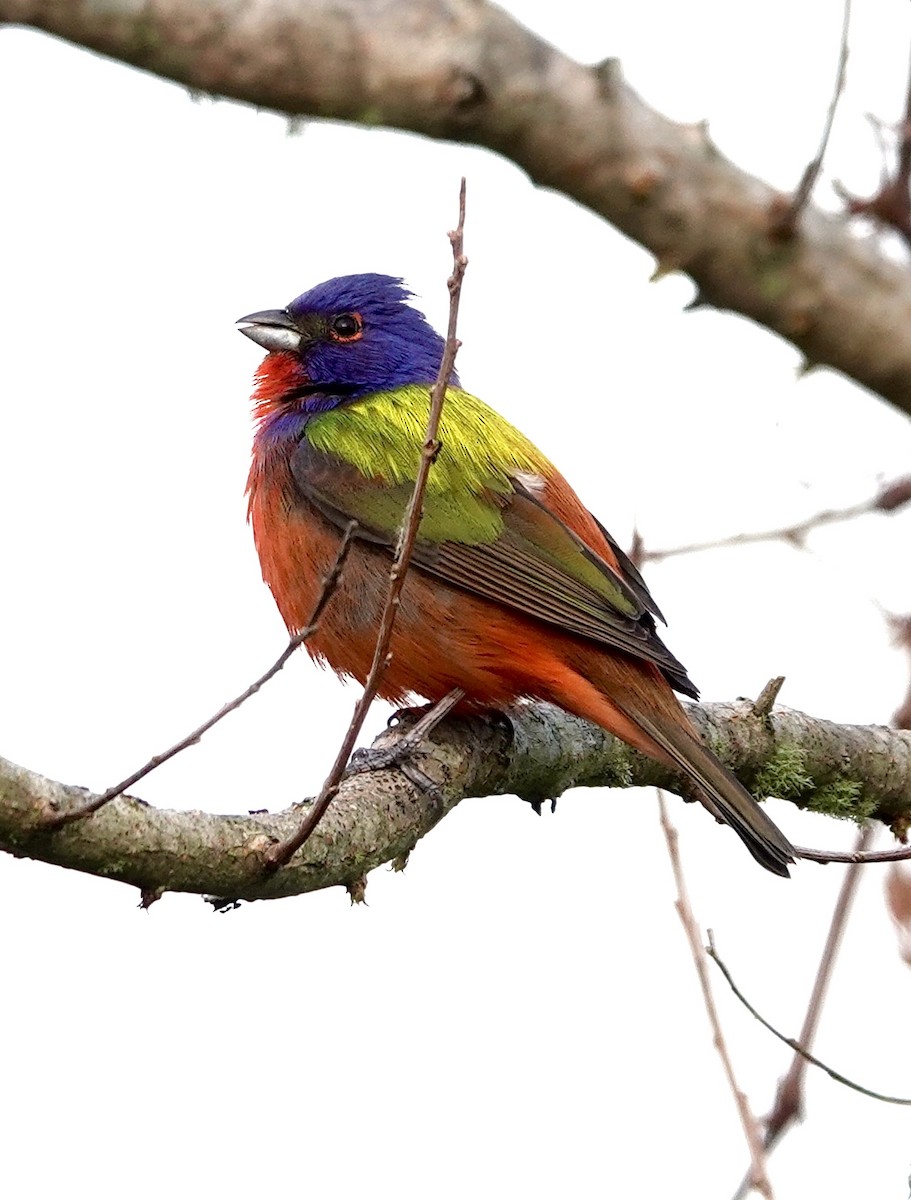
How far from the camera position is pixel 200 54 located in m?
3.31

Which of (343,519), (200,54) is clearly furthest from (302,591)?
(200,54)

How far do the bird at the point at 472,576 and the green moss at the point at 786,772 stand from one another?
1.36 ft

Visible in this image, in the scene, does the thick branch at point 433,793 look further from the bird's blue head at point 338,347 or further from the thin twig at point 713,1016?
the bird's blue head at point 338,347

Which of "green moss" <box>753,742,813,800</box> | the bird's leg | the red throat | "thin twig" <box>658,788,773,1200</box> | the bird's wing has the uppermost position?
the red throat

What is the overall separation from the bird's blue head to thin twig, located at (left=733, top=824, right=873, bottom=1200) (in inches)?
119

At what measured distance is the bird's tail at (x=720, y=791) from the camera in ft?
15.9

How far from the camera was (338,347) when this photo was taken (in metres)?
6.67

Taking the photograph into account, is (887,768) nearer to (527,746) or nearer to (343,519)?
(527,746)

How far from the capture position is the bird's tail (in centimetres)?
484

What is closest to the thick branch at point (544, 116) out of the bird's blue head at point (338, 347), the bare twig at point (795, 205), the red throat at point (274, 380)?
the bare twig at point (795, 205)

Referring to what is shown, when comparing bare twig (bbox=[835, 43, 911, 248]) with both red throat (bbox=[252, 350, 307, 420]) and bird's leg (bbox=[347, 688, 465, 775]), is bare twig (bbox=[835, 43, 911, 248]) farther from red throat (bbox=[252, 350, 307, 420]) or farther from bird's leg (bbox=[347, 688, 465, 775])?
red throat (bbox=[252, 350, 307, 420])

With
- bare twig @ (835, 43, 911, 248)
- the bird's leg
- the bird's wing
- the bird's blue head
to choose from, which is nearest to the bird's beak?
the bird's blue head

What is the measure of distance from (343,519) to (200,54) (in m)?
2.53

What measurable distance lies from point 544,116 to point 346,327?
3173mm
